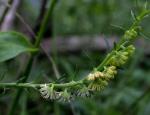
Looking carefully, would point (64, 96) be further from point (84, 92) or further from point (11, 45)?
point (11, 45)

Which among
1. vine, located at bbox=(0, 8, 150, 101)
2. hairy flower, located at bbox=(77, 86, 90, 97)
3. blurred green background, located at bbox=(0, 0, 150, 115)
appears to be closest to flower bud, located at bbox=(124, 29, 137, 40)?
vine, located at bbox=(0, 8, 150, 101)

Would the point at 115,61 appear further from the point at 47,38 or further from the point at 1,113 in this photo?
the point at 47,38

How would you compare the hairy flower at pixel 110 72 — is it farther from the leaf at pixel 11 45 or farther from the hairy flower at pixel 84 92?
the leaf at pixel 11 45

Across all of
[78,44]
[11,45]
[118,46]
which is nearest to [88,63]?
[78,44]

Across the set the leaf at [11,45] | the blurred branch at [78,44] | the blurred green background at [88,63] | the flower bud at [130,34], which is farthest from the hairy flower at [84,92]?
the blurred branch at [78,44]

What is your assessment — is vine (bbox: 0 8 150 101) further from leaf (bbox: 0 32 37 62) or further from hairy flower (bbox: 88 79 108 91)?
leaf (bbox: 0 32 37 62)
